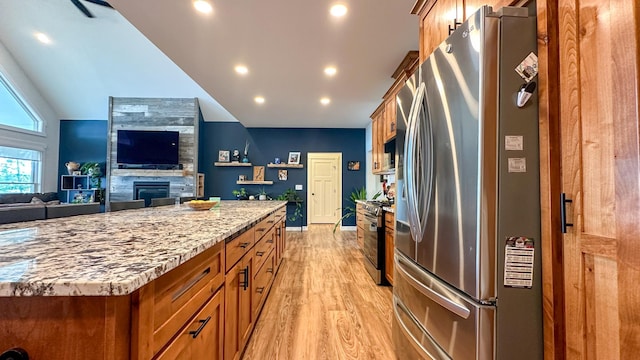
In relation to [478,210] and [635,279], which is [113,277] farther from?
[635,279]

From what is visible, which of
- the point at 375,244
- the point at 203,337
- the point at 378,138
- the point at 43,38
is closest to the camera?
the point at 203,337

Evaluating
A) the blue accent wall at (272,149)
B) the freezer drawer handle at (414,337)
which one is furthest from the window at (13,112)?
the freezer drawer handle at (414,337)

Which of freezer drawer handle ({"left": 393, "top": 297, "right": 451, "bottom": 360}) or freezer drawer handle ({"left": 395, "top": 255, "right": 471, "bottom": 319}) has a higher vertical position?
freezer drawer handle ({"left": 395, "top": 255, "right": 471, "bottom": 319})

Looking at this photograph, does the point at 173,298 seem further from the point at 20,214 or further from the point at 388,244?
the point at 388,244

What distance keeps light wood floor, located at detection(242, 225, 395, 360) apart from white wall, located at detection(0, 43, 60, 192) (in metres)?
6.73

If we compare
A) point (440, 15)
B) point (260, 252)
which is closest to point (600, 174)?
point (440, 15)

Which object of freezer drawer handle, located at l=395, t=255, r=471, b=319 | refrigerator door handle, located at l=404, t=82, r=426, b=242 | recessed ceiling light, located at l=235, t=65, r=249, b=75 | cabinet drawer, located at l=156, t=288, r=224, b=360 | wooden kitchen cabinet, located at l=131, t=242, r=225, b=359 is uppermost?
recessed ceiling light, located at l=235, t=65, r=249, b=75

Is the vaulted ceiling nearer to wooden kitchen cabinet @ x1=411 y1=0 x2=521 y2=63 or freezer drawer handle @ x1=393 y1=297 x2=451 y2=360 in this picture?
wooden kitchen cabinet @ x1=411 y1=0 x2=521 y2=63

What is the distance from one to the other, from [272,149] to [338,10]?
16.3 feet

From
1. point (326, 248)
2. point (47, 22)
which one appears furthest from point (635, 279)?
point (47, 22)

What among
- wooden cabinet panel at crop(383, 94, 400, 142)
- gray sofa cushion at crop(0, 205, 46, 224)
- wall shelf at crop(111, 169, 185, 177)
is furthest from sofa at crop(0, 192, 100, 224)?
wall shelf at crop(111, 169, 185, 177)

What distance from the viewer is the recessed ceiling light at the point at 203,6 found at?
7.11 feet

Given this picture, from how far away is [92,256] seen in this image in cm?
76

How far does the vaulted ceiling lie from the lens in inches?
92.8
